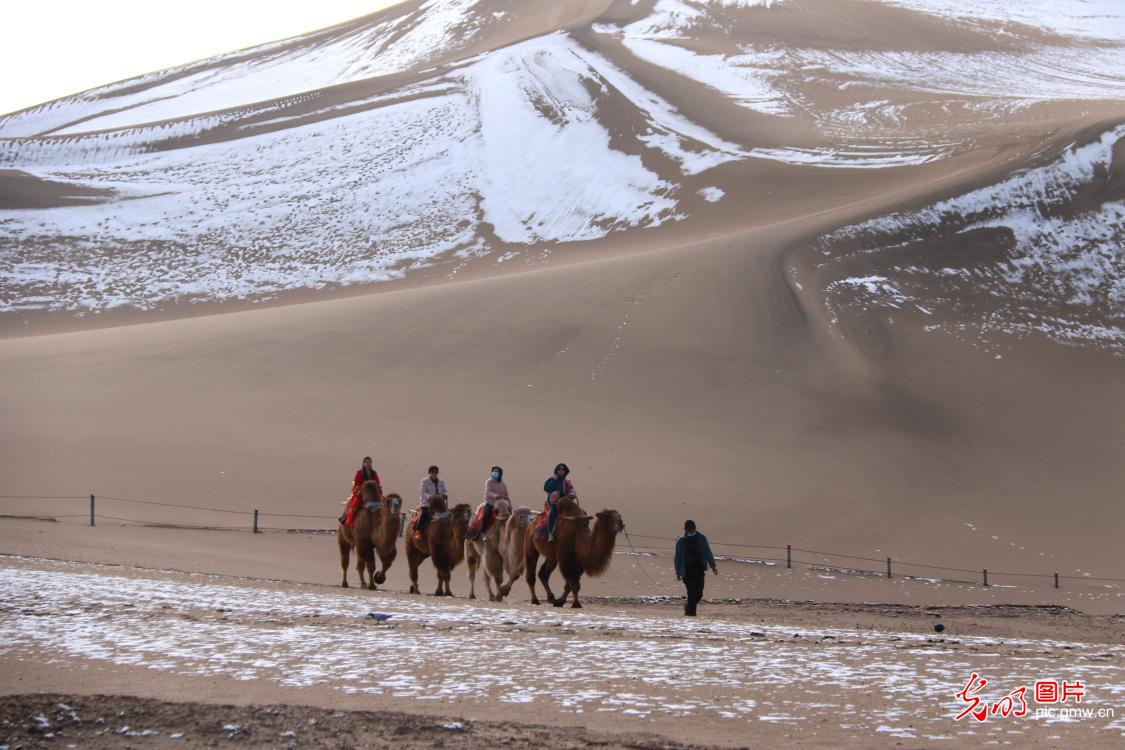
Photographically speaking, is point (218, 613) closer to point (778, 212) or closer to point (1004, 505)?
point (1004, 505)

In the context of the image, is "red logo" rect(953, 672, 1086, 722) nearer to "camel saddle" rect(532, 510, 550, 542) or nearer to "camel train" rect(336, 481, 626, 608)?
"camel train" rect(336, 481, 626, 608)

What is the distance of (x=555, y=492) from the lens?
15469mm

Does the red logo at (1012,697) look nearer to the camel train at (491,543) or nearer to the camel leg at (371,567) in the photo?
the camel train at (491,543)

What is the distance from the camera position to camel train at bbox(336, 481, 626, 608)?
15.2 metres

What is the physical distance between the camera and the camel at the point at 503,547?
16094 millimetres

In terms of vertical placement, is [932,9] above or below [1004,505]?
above

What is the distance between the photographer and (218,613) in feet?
37.1

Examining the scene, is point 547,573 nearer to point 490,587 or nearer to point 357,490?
point 490,587

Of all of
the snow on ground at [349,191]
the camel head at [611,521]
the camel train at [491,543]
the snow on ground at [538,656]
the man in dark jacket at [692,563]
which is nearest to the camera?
the snow on ground at [538,656]

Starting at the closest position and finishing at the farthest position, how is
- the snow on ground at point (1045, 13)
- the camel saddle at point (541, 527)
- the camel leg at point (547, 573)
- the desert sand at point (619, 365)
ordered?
1. the desert sand at point (619, 365)
2. the camel saddle at point (541, 527)
3. the camel leg at point (547, 573)
4. the snow on ground at point (1045, 13)

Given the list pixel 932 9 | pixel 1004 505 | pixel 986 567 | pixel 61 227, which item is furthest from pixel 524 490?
pixel 932 9

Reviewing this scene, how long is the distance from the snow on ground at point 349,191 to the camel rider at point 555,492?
39.1 m

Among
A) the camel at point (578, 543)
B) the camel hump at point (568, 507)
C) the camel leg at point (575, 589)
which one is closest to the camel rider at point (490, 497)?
the camel at point (578, 543)

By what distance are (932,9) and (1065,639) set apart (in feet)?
302
